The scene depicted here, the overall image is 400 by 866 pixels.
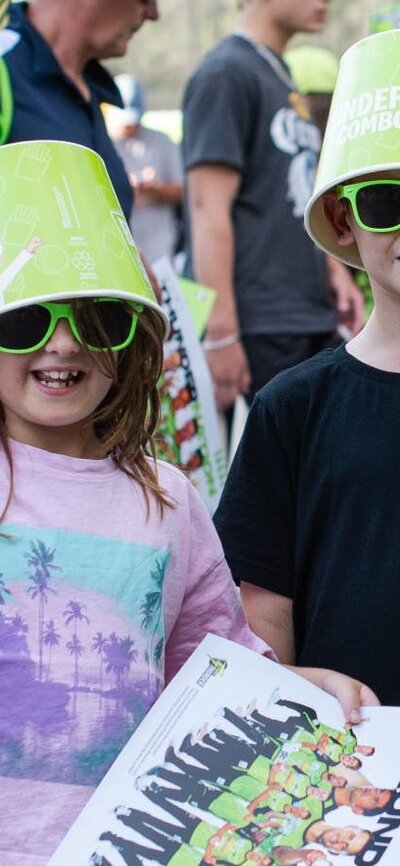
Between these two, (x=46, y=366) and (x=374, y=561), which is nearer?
(x=46, y=366)

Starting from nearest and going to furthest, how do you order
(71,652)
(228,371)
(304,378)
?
(71,652) → (304,378) → (228,371)

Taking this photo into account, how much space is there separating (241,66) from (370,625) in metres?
2.37

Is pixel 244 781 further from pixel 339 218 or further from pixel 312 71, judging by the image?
pixel 312 71

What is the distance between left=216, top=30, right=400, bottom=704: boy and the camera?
2203 mm

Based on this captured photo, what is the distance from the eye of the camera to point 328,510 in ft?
7.47

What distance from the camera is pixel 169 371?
333 centimetres

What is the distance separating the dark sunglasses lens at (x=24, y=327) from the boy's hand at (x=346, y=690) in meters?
0.58

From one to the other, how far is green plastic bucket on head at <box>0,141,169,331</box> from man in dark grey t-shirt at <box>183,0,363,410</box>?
214cm

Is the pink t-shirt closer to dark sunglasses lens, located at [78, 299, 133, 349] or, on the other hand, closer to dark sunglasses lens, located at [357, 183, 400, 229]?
dark sunglasses lens, located at [78, 299, 133, 349]

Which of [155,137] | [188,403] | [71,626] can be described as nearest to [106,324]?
[71,626]

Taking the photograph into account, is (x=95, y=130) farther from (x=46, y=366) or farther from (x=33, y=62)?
(x=46, y=366)

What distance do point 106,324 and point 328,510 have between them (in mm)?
471

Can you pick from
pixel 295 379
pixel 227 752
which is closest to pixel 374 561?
pixel 295 379

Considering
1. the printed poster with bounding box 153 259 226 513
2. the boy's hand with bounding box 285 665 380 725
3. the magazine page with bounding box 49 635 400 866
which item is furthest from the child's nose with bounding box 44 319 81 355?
the printed poster with bounding box 153 259 226 513
